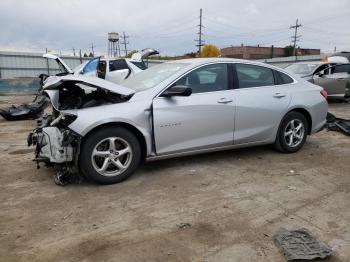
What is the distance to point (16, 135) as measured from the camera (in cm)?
740

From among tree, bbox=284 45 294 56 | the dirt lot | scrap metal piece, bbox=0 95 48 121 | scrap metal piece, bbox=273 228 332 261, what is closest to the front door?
the dirt lot

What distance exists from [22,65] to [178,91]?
18967 millimetres

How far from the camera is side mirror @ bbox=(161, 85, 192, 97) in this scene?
428cm

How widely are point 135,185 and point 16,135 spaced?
4472 millimetres

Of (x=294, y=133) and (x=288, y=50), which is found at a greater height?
(x=288, y=50)

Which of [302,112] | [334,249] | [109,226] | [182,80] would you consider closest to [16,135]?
[182,80]

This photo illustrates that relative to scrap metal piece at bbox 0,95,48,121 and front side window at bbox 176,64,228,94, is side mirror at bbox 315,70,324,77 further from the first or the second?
scrap metal piece at bbox 0,95,48,121

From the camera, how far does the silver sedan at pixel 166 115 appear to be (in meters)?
4.06

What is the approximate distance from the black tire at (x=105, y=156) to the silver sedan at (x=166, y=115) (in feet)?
0.04

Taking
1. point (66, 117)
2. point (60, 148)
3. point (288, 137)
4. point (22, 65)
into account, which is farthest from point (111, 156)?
point (22, 65)

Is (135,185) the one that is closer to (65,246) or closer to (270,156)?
(65,246)

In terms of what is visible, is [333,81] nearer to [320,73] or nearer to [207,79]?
[320,73]

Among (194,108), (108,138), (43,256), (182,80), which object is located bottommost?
(43,256)

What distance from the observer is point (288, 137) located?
5535 millimetres
